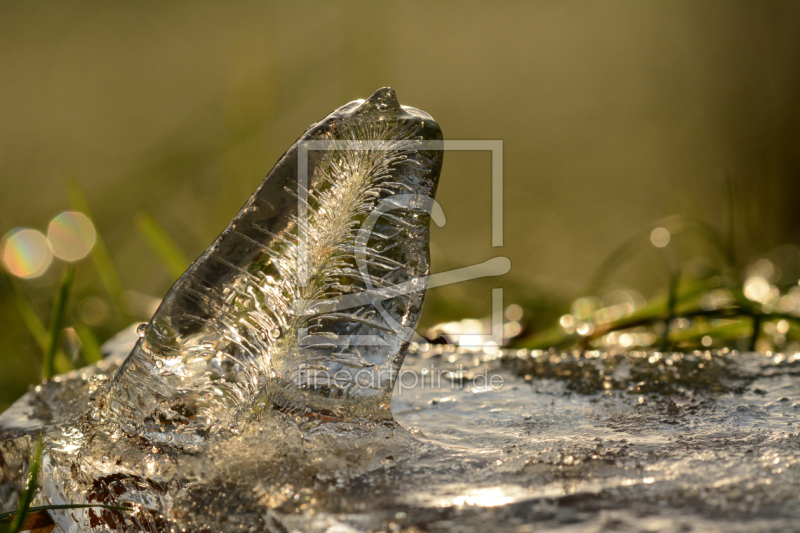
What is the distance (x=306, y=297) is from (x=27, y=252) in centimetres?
217

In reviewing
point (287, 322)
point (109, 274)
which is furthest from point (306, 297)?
point (109, 274)

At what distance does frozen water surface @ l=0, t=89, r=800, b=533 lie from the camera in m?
0.52

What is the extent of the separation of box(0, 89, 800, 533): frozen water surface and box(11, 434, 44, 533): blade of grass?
0.01m

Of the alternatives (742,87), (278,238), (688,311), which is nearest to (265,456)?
(278,238)

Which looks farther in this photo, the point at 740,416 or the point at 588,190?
the point at 588,190

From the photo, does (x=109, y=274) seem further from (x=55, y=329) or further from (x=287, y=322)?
(x=287, y=322)

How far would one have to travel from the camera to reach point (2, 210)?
10.1ft

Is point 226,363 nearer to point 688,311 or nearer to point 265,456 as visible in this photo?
point 265,456

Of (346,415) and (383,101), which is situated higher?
(383,101)

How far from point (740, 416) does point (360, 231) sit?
45cm

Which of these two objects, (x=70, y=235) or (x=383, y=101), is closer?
(x=383, y=101)

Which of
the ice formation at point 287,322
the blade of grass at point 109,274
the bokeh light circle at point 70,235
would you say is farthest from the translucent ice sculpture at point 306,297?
the bokeh light circle at point 70,235

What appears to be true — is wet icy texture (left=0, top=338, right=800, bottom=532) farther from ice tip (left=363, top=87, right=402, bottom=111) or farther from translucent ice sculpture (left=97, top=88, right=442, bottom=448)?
ice tip (left=363, top=87, right=402, bottom=111)

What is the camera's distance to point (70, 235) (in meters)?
2.52
